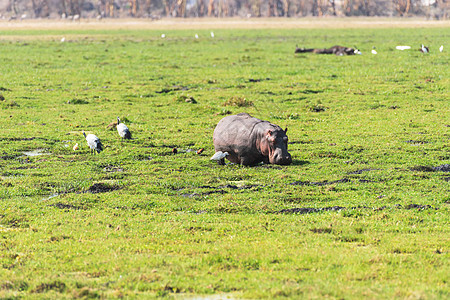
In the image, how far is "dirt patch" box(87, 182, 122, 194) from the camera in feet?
42.3

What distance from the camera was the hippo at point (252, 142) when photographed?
14.6 metres

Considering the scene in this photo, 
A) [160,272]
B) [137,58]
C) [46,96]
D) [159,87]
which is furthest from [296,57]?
[160,272]

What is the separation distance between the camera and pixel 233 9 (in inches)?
6097

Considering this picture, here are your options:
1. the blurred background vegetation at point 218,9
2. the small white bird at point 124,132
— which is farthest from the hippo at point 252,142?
the blurred background vegetation at point 218,9

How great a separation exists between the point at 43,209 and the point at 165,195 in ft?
8.07

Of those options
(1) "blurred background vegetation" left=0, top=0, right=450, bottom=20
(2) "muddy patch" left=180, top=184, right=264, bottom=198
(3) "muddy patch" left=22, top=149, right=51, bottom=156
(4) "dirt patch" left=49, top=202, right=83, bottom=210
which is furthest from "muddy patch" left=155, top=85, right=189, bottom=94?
(1) "blurred background vegetation" left=0, top=0, right=450, bottom=20

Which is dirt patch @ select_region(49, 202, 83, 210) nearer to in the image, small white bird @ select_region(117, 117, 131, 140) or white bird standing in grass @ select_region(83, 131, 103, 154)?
white bird standing in grass @ select_region(83, 131, 103, 154)

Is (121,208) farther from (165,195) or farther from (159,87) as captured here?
(159,87)

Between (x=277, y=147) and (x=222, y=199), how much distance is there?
3.11 metres

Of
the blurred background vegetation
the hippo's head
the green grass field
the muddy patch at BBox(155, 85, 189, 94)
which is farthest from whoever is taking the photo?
the blurred background vegetation

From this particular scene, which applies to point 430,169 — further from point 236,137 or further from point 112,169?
point 112,169

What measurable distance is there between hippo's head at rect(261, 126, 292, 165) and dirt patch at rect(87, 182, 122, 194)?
384cm

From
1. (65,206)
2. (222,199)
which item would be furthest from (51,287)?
(222,199)

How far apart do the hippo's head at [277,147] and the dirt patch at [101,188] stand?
3.84m
